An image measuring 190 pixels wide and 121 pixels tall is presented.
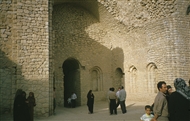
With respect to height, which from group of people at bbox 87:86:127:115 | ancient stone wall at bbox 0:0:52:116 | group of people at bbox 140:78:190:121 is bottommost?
group of people at bbox 87:86:127:115

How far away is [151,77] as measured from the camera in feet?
43.4

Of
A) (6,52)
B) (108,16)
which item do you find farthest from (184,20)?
(6,52)

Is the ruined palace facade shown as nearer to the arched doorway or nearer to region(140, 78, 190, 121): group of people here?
the arched doorway

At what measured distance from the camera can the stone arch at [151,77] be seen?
510 inches

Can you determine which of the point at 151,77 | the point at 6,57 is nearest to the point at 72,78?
the point at 151,77

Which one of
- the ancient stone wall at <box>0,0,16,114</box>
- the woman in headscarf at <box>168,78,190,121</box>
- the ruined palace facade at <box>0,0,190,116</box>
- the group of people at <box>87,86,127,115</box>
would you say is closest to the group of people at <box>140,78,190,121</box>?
the woman in headscarf at <box>168,78,190,121</box>

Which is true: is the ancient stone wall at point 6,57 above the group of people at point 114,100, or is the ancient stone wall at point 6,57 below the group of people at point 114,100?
above

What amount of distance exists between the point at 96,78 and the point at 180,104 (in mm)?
12676

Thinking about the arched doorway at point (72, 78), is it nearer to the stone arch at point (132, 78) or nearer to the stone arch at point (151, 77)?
the stone arch at point (132, 78)

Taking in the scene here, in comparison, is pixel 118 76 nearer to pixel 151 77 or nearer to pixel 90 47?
pixel 90 47

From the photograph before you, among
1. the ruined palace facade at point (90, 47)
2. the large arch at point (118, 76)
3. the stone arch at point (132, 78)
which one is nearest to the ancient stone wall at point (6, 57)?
the ruined palace facade at point (90, 47)

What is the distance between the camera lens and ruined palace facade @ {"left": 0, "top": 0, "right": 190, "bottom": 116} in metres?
8.77

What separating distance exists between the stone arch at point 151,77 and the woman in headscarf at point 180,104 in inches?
368

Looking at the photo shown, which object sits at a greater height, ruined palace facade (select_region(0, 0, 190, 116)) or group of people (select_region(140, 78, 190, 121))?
ruined palace facade (select_region(0, 0, 190, 116))
